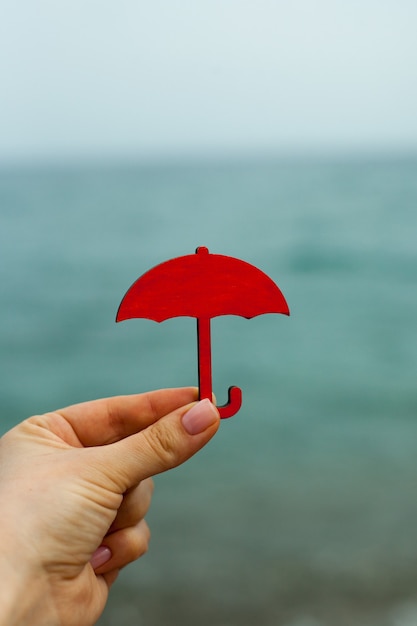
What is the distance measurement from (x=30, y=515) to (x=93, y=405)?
24cm

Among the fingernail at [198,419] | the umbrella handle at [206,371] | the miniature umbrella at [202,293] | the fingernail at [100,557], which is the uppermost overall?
the miniature umbrella at [202,293]

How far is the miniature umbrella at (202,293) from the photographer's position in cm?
78

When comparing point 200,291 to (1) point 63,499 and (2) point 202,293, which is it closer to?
(2) point 202,293

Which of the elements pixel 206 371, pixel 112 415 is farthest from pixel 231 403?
pixel 112 415

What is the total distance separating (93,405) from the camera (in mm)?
959

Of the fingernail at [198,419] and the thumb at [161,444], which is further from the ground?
the fingernail at [198,419]

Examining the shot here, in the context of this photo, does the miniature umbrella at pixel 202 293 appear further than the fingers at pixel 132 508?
No

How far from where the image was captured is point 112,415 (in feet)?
3.15

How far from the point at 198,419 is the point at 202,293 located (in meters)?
0.14

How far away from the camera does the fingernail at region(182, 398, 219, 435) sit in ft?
2.49

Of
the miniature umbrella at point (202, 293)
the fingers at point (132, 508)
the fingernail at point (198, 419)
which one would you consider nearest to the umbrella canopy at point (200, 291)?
the miniature umbrella at point (202, 293)

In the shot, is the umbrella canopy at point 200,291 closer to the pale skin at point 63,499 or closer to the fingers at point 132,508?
the pale skin at point 63,499

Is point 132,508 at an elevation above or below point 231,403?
below

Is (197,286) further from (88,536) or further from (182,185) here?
(182,185)
